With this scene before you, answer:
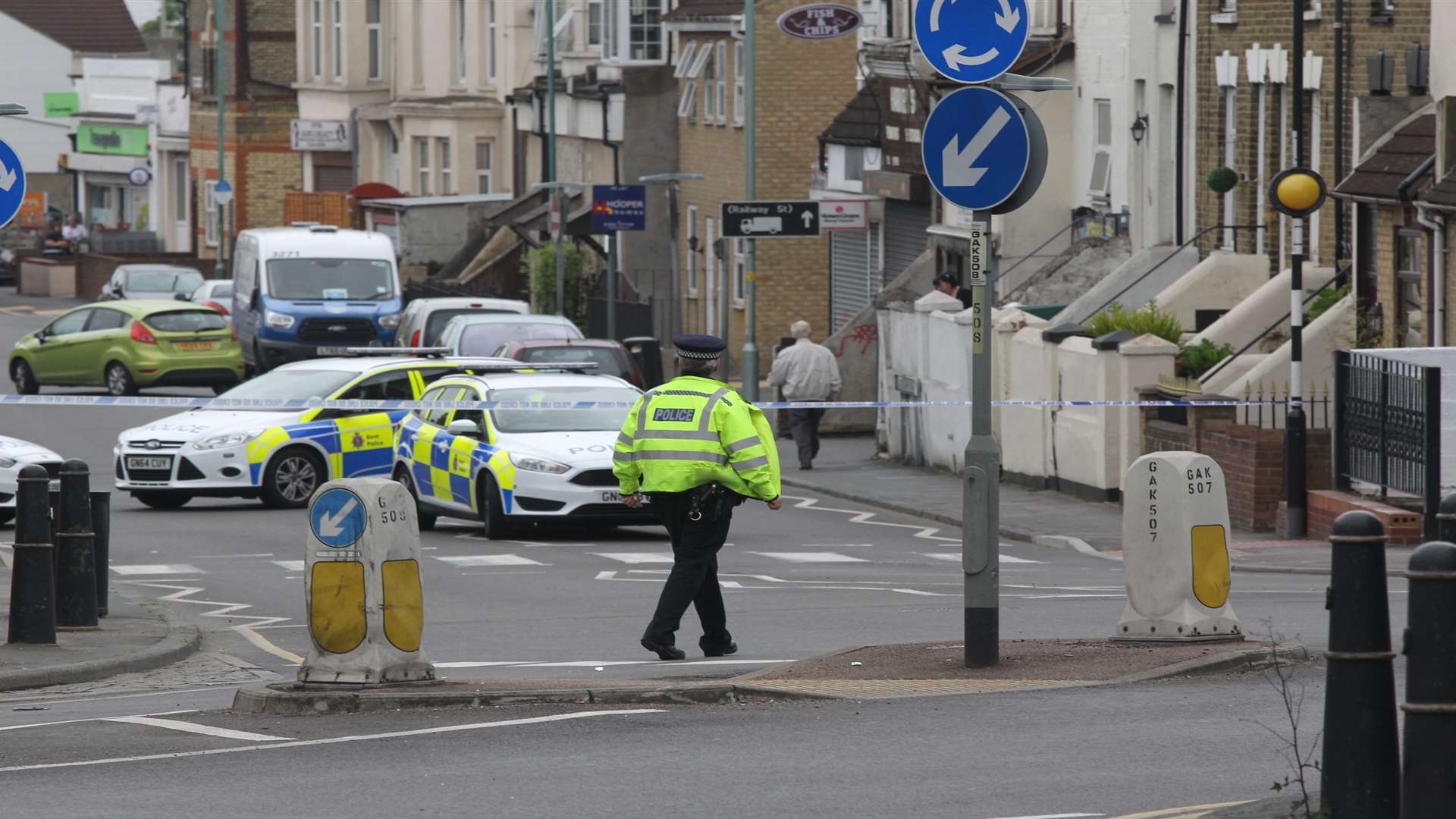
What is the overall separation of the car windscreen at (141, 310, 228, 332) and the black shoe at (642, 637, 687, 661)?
88.8 feet

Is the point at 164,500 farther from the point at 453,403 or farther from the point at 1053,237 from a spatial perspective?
the point at 1053,237

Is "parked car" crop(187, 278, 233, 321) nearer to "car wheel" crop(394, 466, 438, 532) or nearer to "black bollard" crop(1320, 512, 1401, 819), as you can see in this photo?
"car wheel" crop(394, 466, 438, 532)

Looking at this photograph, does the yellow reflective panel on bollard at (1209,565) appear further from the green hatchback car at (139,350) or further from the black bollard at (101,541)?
the green hatchback car at (139,350)

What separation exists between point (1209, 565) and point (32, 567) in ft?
20.2

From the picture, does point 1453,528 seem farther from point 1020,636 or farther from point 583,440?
point 583,440

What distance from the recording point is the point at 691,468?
1177cm

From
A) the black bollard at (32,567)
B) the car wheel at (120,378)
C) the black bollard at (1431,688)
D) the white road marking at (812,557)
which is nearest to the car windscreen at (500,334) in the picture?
the car wheel at (120,378)

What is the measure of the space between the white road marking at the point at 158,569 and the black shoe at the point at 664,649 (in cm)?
743

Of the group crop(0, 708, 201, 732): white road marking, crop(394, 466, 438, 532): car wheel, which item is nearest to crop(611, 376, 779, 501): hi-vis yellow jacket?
crop(0, 708, 201, 732): white road marking

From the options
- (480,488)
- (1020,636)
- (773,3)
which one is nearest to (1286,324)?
(480,488)

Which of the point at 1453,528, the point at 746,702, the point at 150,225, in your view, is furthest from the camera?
the point at 150,225

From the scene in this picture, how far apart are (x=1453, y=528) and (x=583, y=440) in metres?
14.4

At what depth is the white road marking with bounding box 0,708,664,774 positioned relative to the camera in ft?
29.8

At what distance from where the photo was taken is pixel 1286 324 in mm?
24359
